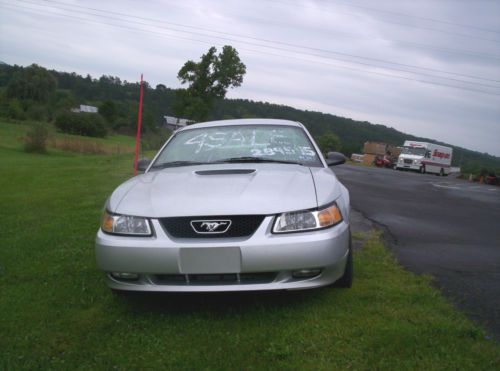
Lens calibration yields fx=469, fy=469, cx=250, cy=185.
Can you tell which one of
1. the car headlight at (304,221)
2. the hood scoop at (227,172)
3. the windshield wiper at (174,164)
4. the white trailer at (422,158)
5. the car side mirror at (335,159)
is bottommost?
the white trailer at (422,158)

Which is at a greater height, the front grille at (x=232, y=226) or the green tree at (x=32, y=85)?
the green tree at (x=32, y=85)

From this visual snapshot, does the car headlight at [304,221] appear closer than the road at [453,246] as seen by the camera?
Yes

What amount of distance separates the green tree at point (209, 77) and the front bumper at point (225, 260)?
47.0 m

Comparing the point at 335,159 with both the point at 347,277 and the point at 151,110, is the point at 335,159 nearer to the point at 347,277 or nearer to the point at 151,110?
the point at 347,277

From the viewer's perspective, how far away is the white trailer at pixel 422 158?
39750 mm

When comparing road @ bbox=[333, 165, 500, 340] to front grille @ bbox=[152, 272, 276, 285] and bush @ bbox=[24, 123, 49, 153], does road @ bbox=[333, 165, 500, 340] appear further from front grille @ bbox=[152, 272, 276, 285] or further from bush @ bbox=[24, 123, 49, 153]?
bush @ bbox=[24, 123, 49, 153]

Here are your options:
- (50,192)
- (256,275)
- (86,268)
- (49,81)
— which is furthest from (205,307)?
(49,81)

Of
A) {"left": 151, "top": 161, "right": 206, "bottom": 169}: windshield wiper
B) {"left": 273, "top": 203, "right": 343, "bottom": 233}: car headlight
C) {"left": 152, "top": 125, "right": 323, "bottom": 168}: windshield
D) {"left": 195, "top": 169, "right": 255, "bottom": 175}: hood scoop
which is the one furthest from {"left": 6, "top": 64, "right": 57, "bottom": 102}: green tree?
{"left": 273, "top": 203, "right": 343, "bottom": 233}: car headlight

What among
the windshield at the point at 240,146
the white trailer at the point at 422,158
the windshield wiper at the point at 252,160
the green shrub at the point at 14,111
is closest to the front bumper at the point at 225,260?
the windshield wiper at the point at 252,160

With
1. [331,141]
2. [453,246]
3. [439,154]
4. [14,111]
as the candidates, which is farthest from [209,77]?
[453,246]

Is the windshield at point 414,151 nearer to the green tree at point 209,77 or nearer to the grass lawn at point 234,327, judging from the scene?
the green tree at point 209,77

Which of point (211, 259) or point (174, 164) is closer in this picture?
point (211, 259)

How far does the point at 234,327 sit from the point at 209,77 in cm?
5023

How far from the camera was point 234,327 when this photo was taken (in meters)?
3.01
